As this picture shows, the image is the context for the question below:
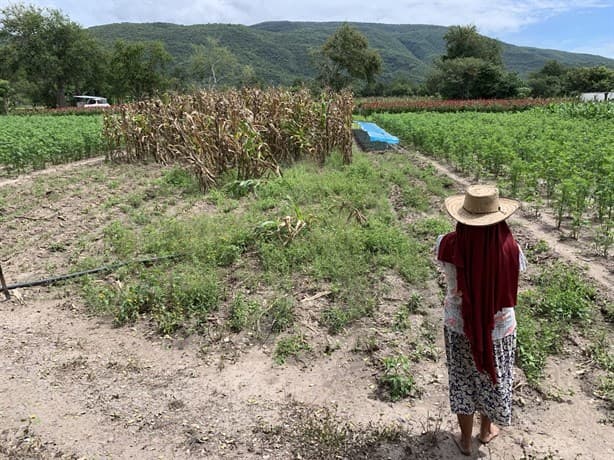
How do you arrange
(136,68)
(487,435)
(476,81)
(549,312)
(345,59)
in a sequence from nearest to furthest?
(487,435)
(549,312)
(476,81)
(136,68)
(345,59)

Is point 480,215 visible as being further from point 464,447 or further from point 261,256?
point 261,256

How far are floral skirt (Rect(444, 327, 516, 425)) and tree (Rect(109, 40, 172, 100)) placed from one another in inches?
1960

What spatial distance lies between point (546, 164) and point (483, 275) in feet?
20.2

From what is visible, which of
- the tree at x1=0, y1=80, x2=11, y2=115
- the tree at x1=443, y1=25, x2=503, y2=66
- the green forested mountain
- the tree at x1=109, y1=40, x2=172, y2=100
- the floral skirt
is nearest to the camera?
the floral skirt

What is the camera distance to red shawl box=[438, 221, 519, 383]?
245 centimetres

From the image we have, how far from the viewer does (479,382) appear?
8.94ft

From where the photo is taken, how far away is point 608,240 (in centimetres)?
527

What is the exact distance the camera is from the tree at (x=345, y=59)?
1940 inches

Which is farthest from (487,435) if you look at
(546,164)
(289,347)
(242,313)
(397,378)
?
(546,164)

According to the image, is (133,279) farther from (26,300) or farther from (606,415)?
(606,415)

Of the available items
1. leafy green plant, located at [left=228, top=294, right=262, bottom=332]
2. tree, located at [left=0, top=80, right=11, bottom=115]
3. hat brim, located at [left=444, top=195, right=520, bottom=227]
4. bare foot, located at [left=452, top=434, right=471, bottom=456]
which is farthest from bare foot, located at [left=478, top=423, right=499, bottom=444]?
tree, located at [left=0, top=80, right=11, bottom=115]

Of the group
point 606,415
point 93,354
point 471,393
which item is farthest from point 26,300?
point 606,415

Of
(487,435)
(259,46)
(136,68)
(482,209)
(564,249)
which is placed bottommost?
(487,435)

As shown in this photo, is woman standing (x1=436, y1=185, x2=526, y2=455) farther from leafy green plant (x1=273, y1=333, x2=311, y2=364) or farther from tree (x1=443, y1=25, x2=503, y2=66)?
tree (x1=443, y1=25, x2=503, y2=66)
